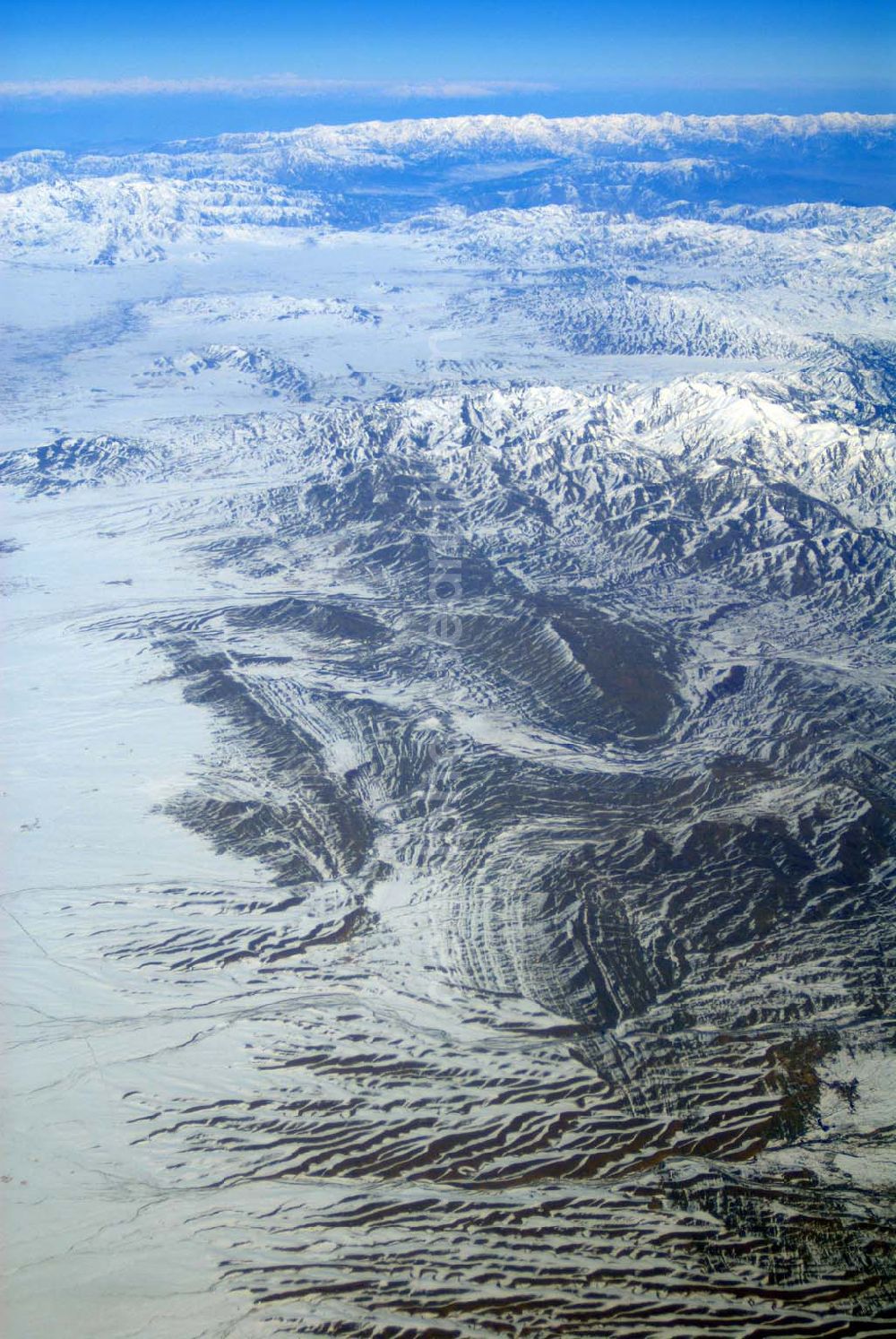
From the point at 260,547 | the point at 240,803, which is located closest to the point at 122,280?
the point at 260,547

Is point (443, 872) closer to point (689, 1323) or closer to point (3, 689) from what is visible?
point (689, 1323)

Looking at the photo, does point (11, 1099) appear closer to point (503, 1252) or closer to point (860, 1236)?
point (503, 1252)

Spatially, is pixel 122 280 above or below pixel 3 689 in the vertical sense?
above

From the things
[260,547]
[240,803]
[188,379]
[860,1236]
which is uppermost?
[188,379]

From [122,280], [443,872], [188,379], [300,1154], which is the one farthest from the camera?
[122,280]

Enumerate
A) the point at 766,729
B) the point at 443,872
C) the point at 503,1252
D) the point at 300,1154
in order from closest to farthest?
the point at 503,1252 < the point at 300,1154 < the point at 443,872 < the point at 766,729

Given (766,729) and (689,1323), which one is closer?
(689,1323)

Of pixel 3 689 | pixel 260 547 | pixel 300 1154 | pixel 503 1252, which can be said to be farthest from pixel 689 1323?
pixel 260 547
